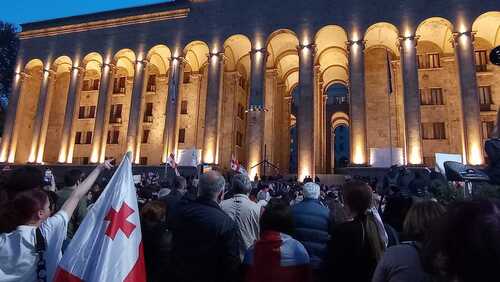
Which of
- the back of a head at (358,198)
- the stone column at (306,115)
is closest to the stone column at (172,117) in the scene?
the stone column at (306,115)

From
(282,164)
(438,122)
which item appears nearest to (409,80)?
(438,122)

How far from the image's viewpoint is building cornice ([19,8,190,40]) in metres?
32.4

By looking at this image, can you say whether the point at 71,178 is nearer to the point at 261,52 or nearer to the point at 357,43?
the point at 261,52

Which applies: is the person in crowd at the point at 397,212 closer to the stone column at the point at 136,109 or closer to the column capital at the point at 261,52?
the column capital at the point at 261,52

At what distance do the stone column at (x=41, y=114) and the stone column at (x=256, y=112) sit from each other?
20.4 metres

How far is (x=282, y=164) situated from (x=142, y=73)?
16053 millimetres

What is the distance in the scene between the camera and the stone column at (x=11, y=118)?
33719 millimetres

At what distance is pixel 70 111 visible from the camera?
108 ft

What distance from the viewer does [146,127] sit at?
35625 mm

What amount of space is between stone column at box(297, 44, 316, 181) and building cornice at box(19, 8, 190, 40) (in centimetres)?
1215

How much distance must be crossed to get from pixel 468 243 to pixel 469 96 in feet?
89.7

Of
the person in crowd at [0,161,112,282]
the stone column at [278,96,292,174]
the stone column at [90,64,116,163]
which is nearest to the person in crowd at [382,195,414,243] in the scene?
the person in crowd at [0,161,112,282]

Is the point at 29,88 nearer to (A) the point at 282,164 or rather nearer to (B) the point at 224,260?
(A) the point at 282,164

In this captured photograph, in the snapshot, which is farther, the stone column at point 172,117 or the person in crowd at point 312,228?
the stone column at point 172,117
